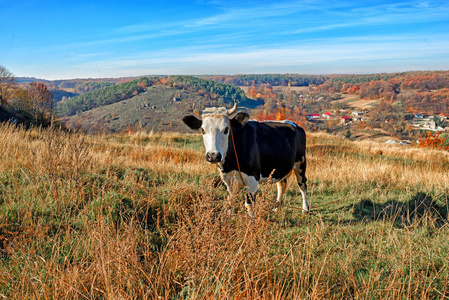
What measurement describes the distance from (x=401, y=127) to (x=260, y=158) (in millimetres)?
115997

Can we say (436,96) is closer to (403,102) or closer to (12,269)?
(403,102)

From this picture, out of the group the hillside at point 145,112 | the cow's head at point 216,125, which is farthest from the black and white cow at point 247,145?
the hillside at point 145,112

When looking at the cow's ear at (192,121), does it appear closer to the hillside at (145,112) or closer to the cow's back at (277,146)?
the cow's back at (277,146)

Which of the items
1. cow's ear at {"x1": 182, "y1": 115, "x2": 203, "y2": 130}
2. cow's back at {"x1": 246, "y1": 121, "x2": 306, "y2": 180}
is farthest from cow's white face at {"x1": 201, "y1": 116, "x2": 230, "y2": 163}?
cow's back at {"x1": 246, "y1": 121, "x2": 306, "y2": 180}

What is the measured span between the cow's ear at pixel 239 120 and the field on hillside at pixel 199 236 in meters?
1.10

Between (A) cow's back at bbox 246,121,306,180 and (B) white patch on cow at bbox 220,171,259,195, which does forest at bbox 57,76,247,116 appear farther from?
(B) white patch on cow at bbox 220,171,259,195

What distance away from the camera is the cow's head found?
419 cm

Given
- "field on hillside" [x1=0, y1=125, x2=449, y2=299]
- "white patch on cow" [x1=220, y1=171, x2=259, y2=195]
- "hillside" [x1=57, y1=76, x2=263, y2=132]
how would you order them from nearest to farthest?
"field on hillside" [x1=0, y1=125, x2=449, y2=299] < "white patch on cow" [x1=220, y1=171, x2=259, y2=195] < "hillside" [x1=57, y1=76, x2=263, y2=132]

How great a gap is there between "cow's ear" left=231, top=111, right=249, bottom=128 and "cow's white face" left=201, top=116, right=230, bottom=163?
9.7 inches

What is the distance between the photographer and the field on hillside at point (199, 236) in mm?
2551

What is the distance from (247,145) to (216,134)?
33.8 inches

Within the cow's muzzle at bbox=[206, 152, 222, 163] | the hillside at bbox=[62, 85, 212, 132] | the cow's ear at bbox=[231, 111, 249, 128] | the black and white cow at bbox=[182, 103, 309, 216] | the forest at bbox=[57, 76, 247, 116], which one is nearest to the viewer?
the cow's muzzle at bbox=[206, 152, 222, 163]

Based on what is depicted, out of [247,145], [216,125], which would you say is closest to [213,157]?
[216,125]

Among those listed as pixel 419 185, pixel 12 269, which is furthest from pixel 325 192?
pixel 12 269
